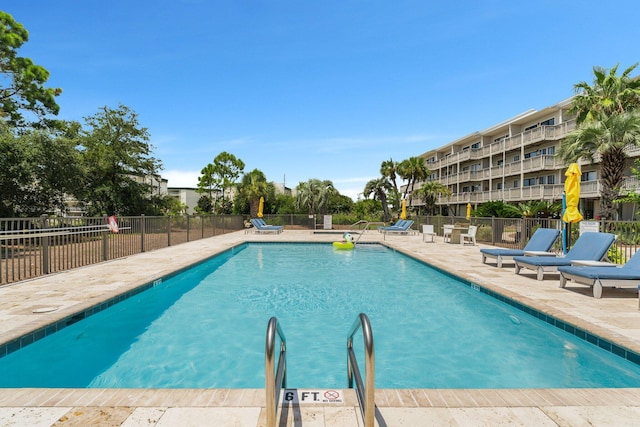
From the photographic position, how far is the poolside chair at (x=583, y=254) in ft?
25.5

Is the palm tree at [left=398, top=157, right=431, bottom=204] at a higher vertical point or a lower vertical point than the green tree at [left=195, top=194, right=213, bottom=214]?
higher

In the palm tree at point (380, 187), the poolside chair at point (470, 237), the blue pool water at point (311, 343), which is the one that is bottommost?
the blue pool water at point (311, 343)

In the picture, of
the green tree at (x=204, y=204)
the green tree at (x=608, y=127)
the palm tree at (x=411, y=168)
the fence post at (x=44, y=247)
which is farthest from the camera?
the green tree at (x=204, y=204)

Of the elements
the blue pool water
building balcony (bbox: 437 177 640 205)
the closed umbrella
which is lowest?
the blue pool water

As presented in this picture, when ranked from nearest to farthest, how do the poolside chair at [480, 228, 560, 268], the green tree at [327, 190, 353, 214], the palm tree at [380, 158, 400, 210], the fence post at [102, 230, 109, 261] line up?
the poolside chair at [480, 228, 560, 268]
the fence post at [102, 230, 109, 261]
the palm tree at [380, 158, 400, 210]
the green tree at [327, 190, 353, 214]

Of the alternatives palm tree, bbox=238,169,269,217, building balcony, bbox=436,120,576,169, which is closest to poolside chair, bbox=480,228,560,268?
building balcony, bbox=436,120,576,169

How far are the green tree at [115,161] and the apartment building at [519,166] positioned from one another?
1169 inches

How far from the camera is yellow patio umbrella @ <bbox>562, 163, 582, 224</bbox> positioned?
9672 mm

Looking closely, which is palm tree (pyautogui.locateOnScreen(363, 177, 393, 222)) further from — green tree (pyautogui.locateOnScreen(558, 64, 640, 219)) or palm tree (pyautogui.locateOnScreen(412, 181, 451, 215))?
green tree (pyautogui.locateOnScreen(558, 64, 640, 219))

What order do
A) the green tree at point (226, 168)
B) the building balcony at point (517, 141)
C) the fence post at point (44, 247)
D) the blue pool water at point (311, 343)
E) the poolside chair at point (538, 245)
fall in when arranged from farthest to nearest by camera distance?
1. the green tree at point (226, 168)
2. the building balcony at point (517, 141)
3. the poolside chair at point (538, 245)
4. the fence post at point (44, 247)
5. the blue pool water at point (311, 343)

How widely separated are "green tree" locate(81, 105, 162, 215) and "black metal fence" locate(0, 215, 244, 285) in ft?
38.0

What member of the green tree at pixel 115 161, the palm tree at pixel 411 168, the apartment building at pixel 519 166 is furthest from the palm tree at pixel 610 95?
the green tree at pixel 115 161

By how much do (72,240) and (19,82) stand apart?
18102mm

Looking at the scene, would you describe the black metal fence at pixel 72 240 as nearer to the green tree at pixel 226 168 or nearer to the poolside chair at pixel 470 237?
the poolside chair at pixel 470 237
